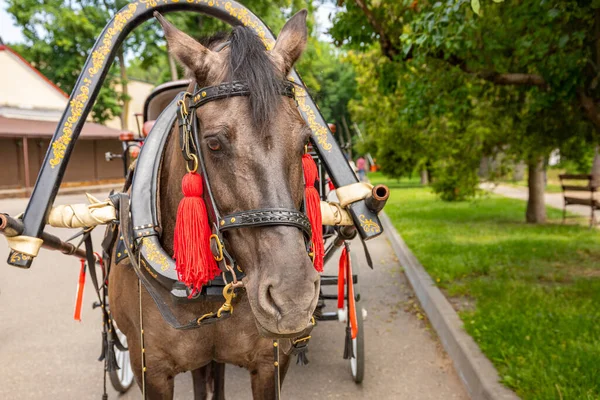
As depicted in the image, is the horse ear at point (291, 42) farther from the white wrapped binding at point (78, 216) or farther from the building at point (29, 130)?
the building at point (29, 130)

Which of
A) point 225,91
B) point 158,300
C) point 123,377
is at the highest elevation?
point 225,91

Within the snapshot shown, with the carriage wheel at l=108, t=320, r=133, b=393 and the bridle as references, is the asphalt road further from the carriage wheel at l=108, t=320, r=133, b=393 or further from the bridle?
the bridle

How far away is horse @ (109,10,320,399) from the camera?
1625 millimetres

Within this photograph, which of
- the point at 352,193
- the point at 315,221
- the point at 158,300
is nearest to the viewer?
the point at 315,221

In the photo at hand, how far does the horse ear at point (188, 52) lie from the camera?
192 centimetres

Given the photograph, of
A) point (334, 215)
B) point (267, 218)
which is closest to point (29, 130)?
point (334, 215)

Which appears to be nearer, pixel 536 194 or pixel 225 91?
pixel 225 91

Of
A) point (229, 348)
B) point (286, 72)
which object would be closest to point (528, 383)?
point (229, 348)

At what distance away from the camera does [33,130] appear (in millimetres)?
24109

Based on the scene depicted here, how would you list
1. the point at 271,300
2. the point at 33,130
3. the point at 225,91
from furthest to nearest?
the point at 33,130 < the point at 225,91 < the point at 271,300

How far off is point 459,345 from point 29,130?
24.8m

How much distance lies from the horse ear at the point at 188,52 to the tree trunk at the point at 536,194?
1166cm

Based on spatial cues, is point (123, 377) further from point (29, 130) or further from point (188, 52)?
point (29, 130)

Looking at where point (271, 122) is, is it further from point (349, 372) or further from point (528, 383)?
point (349, 372)
